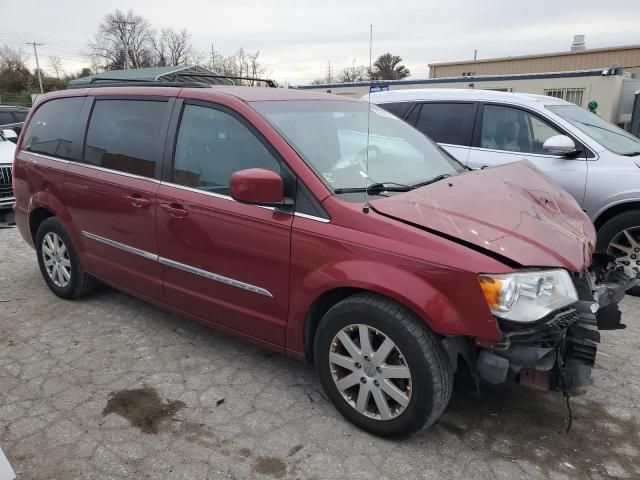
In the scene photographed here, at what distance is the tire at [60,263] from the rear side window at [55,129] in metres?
0.61

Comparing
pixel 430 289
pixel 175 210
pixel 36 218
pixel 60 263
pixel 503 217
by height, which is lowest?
pixel 60 263

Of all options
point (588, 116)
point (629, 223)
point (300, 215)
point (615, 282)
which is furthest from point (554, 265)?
point (588, 116)

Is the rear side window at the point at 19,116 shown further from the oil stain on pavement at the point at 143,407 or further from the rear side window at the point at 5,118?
the oil stain on pavement at the point at 143,407

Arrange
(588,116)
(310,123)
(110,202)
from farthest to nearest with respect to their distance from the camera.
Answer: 1. (588,116)
2. (110,202)
3. (310,123)

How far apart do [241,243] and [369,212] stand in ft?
2.68

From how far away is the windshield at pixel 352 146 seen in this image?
296cm

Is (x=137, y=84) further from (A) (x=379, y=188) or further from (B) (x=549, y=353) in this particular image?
(B) (x=549, y=353)

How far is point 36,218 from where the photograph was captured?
15.2 ft

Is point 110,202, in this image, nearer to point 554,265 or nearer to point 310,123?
point 310,123

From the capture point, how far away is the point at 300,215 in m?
2.77

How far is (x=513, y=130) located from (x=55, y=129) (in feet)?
14.4

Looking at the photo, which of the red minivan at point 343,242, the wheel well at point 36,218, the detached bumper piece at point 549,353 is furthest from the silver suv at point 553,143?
the wheel well at point 36,218

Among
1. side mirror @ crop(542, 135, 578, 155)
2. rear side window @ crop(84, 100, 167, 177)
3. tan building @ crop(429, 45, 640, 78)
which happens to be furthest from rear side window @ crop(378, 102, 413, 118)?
tan building @ crop(429, 45, 640, 78)

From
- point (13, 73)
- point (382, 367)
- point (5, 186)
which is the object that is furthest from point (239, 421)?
point (13, 73)
